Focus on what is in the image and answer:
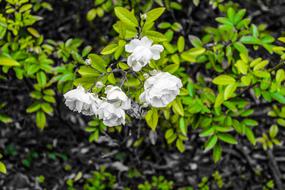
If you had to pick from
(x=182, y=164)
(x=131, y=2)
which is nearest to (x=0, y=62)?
(x=131, y=2)

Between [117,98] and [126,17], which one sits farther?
[126,17]

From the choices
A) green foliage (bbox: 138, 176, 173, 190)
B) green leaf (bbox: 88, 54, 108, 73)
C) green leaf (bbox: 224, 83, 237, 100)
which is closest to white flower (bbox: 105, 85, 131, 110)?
green leaf (bbox: 88, 54, 108, 73)

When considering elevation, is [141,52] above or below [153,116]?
above

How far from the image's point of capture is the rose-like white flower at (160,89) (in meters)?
1.29

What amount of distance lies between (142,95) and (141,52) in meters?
0.14

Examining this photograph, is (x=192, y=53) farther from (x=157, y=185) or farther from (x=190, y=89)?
(x=157, y=185)

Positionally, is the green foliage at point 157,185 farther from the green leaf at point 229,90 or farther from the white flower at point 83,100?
the white flower at point 83,100

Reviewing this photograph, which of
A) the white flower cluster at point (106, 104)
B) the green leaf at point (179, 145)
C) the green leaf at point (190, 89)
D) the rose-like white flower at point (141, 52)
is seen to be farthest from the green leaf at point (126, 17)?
the green leaf at point (179, 145)

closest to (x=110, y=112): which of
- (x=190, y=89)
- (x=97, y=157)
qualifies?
(x=190, y=89)

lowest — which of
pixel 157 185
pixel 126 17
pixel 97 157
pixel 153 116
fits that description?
pixel 157 185

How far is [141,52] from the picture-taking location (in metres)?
1.31

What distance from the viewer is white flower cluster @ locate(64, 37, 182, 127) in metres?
1.31

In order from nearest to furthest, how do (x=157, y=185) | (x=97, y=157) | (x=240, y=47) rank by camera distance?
(x=240, y=47) → (x=157, y=185) → (x=97, y=157)

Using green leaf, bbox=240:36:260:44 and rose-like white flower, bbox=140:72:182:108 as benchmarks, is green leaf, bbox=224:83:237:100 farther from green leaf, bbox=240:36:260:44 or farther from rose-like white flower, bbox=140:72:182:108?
rose-like white flower, bbox=140:72:182:108
